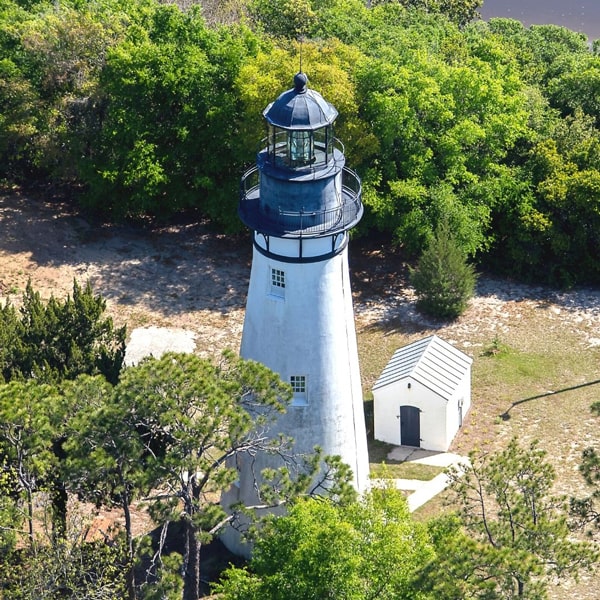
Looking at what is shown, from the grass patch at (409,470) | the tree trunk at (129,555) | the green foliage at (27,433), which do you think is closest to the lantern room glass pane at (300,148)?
the green foliage at (27,433)

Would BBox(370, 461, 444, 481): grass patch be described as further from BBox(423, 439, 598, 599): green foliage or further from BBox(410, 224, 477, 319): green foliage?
BBox(423, 439, 598, 599): green foliage

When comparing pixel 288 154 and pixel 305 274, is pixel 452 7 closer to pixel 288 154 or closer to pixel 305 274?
pixel 288 154

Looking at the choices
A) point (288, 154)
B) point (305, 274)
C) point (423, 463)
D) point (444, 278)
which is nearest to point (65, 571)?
point (305, 274)

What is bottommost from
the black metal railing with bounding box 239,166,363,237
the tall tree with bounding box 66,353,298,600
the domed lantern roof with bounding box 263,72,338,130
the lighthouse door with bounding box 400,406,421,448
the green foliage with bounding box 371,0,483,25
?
the tall tree with bounding box 66,353,298,600

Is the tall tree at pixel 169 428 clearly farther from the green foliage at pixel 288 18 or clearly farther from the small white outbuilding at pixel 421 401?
the green foliage at pixel 288 18

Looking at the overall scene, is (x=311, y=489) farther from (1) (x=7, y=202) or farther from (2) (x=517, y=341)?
(1) (x=7, y=202)

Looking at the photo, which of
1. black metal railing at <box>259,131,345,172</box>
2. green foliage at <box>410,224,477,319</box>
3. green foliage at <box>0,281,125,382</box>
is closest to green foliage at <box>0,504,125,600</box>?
green foliage at <box>0,281,125,382</box>

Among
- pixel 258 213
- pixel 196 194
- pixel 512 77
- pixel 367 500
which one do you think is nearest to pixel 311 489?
pixel 367 500

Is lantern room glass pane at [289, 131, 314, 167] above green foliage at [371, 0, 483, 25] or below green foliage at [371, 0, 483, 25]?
below

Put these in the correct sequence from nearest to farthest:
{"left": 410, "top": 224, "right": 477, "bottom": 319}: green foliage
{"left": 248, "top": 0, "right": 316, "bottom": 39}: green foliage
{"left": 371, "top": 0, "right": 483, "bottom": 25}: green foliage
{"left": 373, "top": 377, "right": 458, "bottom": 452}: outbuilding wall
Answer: {"left": 373, "top": 377, "right": 458, "bottom": 452}: outbuilding wall, {"left": 410, "top": 224, "right": 477, "bottom": 319}: green foliage, {"left": 248, "top": 0, "right": 316, "bottom": 39}: green foliage, {"left": 371, "top": 0, "right": 483, "bottom": 25}: green foliage
